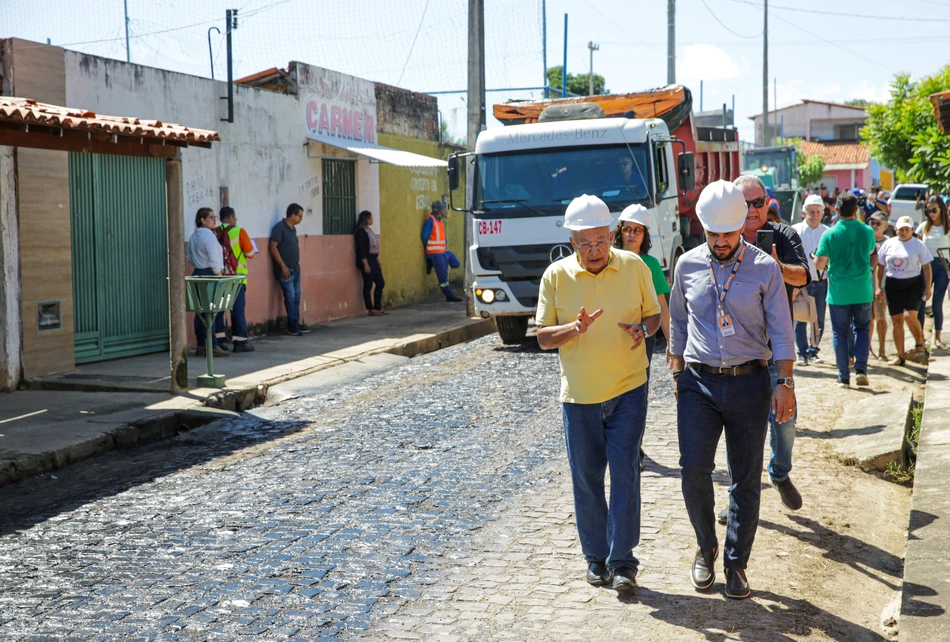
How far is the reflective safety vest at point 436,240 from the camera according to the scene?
67.5 ft

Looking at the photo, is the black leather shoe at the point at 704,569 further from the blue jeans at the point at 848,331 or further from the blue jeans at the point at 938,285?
the blue jeans at the point at 938,285

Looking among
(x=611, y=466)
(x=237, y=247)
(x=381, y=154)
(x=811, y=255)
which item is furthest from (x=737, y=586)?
(x=381, y=154)

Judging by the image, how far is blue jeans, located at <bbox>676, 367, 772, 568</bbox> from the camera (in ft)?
15.3

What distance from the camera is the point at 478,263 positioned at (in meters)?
13.5

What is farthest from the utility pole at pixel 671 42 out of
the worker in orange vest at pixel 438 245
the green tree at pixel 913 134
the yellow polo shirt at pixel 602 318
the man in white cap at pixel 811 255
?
the yellow polo shirt at pixel 602 318

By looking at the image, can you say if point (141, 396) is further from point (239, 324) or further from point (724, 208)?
point (724, 208)

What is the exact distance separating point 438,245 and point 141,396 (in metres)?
11.1

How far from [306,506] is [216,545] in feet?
2.90

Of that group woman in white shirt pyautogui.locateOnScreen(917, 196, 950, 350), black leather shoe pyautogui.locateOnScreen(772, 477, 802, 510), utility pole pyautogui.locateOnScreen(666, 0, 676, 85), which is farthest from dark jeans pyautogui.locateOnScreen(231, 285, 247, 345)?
utility pole pyautogui.locateOnScreen(666, 0, 676, 85)

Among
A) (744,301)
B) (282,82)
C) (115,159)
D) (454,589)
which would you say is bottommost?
(454,589)

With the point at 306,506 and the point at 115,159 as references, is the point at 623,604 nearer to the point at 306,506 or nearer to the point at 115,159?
the point at 306,506

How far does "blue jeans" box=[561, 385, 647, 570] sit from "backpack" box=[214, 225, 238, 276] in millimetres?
9140

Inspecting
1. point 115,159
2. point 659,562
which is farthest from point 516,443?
point 115,159

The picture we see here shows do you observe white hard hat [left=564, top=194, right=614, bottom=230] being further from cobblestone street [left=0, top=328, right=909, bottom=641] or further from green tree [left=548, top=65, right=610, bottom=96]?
green tree [left=548, top=65, right=610, bottom=96]
